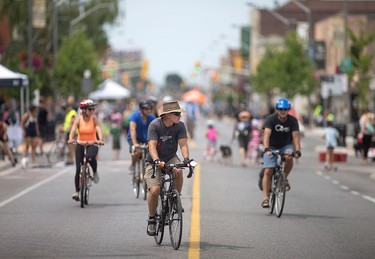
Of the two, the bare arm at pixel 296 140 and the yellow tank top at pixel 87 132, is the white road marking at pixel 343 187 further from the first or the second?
the yellow tank top at pixel 87 132

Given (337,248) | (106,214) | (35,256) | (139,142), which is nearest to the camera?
(35,256)

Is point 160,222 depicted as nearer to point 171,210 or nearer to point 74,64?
point 171,210

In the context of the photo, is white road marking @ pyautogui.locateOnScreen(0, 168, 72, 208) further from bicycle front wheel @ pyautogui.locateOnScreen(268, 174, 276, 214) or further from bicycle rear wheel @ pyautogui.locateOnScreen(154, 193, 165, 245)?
bicycle rear wheel @ pyautogui.locateOnScreen(154, 193, 165, 245)

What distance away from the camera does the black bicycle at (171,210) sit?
502 inches

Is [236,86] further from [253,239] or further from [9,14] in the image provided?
[253,239]

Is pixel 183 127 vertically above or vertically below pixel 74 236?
above

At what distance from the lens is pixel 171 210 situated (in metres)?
13.0

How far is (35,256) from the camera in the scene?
12469mm

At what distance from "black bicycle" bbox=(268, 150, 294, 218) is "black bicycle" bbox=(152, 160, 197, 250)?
4044 millimetres

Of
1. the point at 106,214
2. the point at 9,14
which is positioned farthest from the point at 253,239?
the point at 9,14

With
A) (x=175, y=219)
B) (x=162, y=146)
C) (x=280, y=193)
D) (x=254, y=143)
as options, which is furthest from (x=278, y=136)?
(x=254, y=143)

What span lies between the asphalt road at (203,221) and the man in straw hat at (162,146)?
574mm

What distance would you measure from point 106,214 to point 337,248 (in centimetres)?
528

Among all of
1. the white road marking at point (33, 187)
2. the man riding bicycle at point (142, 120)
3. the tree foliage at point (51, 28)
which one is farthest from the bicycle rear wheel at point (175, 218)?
the tree foliage at point (51, 28)
